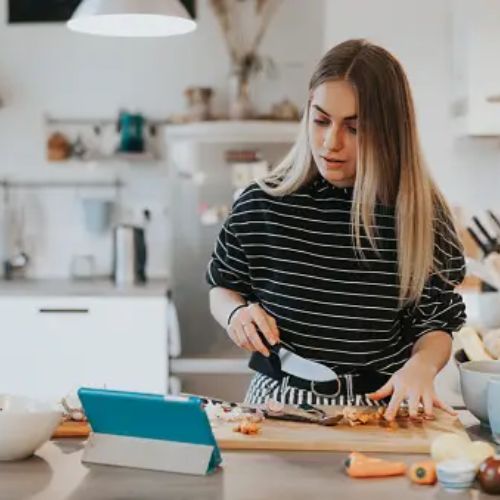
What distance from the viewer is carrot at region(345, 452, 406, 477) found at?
53.1 inches

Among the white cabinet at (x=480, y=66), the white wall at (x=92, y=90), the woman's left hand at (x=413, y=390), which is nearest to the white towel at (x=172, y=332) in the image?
the white wall at (x=92, y=90)

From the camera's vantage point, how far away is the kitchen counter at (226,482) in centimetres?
128

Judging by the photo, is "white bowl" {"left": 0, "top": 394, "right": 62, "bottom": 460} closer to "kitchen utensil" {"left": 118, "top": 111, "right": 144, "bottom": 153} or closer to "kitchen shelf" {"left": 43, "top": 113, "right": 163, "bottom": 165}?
"kitchen utensil" {"left": 118, "top": 111, "right": 144, "bottom": 153}

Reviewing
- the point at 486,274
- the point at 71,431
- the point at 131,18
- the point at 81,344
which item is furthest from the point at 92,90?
the point at 71,431

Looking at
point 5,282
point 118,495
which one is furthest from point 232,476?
point 5,282

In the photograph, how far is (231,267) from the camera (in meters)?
1.92

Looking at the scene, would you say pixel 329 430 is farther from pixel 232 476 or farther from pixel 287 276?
pixel 287 276

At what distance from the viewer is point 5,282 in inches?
174

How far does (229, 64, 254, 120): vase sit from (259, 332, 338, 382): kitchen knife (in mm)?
2608

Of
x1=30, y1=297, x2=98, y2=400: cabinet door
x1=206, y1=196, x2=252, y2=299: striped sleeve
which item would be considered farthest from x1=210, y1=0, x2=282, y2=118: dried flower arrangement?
x1=206, y1=196, x2=252, y2=299: striped sleeve

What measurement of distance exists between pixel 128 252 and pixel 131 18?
1767mm

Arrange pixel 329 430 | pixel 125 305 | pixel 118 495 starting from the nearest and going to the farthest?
pixel 118 495
pixel 329 430
pixel 125 305

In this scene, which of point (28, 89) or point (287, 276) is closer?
point (287, 276)

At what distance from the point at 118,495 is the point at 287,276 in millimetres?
674
